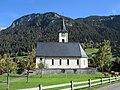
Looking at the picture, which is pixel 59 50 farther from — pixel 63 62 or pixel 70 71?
pixel 70 71

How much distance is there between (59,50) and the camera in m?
79.5

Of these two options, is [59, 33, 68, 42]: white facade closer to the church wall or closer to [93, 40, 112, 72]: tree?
the church wall

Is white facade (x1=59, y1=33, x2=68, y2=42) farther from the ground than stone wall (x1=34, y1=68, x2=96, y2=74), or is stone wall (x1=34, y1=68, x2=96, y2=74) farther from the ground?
white facade (x1=59, y1=33, x2=68, y2=42)

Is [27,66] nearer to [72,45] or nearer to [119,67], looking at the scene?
[72,45]

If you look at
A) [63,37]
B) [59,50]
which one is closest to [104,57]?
[59,50]

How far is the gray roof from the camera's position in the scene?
78.1 meters

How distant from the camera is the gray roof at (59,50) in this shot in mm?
78125

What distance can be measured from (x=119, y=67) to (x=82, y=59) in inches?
422

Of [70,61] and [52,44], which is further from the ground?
[52,44]

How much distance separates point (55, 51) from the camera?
79.2 m

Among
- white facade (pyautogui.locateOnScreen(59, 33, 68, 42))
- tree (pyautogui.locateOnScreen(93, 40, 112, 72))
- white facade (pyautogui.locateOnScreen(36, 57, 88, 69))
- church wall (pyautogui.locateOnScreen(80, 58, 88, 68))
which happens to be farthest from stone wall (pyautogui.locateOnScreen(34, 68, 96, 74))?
white facade (pyautogui.locateOnScreen(59, 33, 68, 42))

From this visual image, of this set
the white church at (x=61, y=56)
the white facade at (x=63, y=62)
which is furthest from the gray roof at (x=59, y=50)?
the white facade at (x=63, y=62)

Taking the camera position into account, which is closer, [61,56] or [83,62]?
[61,56]

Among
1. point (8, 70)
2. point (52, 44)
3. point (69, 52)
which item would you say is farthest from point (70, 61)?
point (8, 70)
